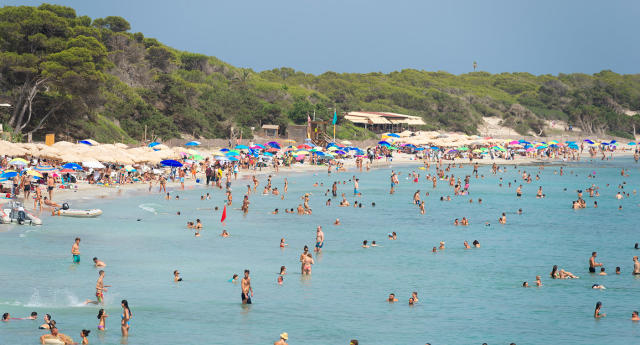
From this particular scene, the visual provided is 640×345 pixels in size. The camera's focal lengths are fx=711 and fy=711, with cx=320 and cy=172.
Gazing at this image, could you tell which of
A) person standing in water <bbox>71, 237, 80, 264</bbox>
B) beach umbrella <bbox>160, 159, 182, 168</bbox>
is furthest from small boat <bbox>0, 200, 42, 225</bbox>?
beach umbrella <bbox>160, 159, 182, 168</bbox>

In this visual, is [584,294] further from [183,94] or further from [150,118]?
[183,94]

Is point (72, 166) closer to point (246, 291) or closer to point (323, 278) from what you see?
point (323, 278)

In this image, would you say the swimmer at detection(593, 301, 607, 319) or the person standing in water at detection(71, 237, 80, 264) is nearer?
the swimmer at detection(593, 301, 607, 319)

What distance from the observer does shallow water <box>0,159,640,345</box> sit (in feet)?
57.8

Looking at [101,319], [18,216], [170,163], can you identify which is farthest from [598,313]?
[170,163]

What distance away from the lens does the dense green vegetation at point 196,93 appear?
4812cm

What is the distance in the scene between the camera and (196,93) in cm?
7675

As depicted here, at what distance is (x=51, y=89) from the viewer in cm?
4978

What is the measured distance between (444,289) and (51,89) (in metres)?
37.0

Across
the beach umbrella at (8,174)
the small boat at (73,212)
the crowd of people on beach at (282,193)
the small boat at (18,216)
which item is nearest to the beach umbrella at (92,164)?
the crowd of people on beach at (282,193)

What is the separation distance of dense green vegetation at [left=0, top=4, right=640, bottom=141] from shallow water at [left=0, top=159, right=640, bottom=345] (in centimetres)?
1551

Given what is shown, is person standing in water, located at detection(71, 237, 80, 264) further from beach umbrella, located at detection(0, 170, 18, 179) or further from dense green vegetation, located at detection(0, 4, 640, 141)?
dense green vegetation, located at detection(0, 4, 640, 141)

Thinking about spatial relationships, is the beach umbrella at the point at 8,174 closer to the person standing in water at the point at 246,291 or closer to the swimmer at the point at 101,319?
the person standing in water at the point at 246,291

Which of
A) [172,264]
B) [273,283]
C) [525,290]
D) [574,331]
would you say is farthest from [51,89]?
[574,331]
